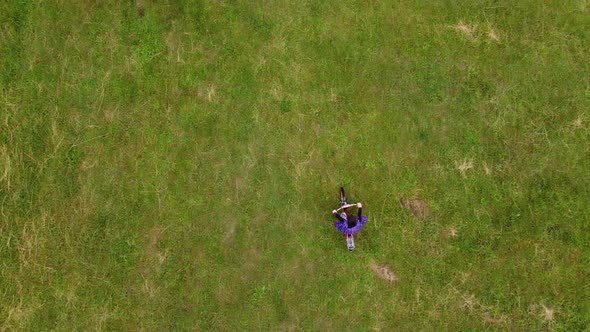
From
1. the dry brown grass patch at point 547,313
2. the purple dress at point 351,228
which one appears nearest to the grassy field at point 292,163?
the dry brown grass patch at point 547,313

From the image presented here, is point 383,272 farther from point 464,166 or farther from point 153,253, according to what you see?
point 153,253

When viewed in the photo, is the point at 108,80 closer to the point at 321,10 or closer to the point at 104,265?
the point at 104,265

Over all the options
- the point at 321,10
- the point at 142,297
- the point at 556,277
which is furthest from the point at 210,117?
the point at 556,277

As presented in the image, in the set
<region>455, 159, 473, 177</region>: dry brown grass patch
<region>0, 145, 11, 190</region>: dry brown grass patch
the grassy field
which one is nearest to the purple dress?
the grassy field

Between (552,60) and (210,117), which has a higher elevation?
(552,60)

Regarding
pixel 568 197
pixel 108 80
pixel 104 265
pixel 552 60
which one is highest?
pixel 552 60

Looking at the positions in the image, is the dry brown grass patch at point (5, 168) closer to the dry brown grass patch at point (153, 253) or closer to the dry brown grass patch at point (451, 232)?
the dry brown grass patch at point (153, 253)
